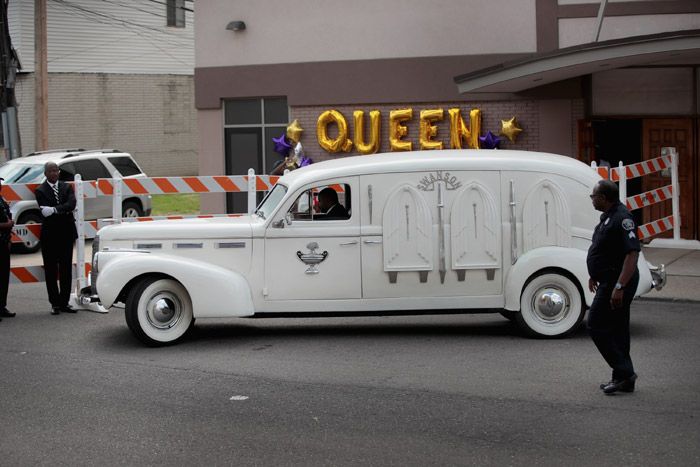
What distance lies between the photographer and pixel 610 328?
339 inches

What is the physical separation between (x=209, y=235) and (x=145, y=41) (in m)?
31.9

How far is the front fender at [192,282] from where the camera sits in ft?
36.2

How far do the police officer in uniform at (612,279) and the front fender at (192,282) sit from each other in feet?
12.7

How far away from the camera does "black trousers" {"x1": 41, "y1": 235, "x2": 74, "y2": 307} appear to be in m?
13.5

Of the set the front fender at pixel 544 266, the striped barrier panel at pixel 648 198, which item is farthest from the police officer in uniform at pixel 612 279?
the striped barrier panel at pixel 648 198

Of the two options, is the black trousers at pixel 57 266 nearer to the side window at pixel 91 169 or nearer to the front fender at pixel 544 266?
the front fender at pixel 544 266

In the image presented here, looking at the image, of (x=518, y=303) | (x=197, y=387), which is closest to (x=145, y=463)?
(x=197, y=387)

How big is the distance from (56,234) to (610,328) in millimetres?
7390

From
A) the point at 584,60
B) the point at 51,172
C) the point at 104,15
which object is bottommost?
the point at 51,172

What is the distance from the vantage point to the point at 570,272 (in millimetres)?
11195

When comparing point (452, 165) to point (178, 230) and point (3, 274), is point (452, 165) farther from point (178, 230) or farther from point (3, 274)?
point (3, 274)

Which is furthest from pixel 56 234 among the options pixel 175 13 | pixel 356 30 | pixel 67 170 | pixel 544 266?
pixel 175 13

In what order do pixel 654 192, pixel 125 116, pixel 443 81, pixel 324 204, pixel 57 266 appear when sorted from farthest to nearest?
1. pixel 125 116
2. pixel 443 81
3. pixel 654 192
4. pixel 57 266
5. pixel 324 204

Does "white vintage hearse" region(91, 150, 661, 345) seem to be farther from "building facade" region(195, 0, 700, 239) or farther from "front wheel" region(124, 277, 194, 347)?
"building facade" region(195, 0, 700, 239)
